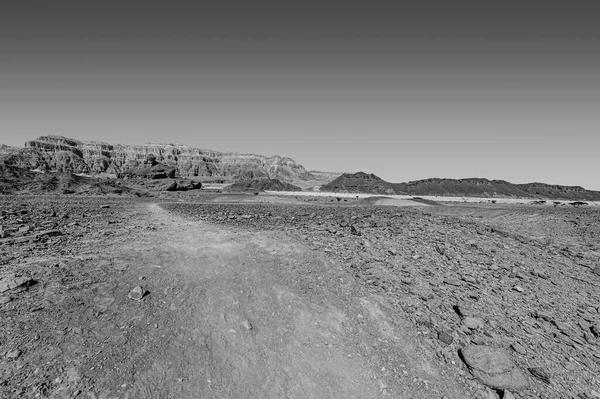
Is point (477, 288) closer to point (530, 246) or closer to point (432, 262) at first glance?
point (432, 262)

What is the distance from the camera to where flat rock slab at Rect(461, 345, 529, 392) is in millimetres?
5863

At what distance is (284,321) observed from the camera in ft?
22.1

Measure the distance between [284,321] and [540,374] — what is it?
5.36m

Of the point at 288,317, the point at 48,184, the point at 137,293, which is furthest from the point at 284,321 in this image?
the point at 48,184

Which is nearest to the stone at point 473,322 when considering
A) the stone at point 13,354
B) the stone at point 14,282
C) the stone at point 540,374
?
the stone at point 540,374

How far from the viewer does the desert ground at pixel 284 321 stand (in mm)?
5105

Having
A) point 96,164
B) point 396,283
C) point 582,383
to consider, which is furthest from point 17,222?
point 96,164

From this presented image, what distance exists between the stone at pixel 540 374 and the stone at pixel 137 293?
27.9 ft

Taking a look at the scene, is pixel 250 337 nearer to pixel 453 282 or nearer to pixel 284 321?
pixel 284 321

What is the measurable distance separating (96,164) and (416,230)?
210555 mm

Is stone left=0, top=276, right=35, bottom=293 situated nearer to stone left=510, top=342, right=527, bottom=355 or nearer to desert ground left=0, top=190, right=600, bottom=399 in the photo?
desert ground left=0, top=190, right=600, bottom=399

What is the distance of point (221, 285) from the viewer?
25.4 ft

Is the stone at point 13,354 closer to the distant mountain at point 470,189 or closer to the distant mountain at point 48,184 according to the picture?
the distant mountain at point 48,184

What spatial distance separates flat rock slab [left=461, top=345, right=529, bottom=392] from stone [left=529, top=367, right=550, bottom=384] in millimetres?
294
